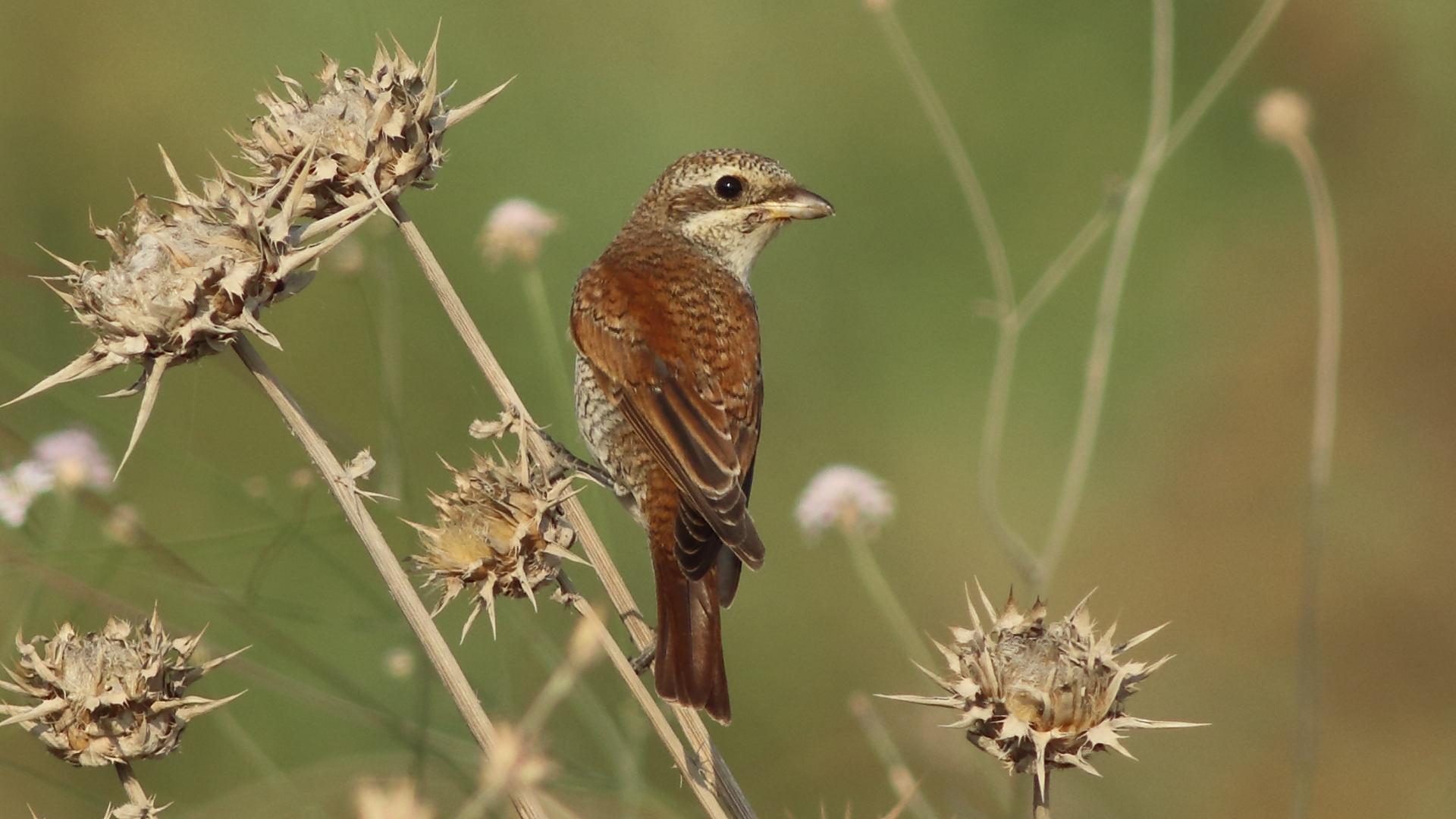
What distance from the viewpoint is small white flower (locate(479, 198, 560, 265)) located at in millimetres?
4762

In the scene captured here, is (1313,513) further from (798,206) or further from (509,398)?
(509,398)

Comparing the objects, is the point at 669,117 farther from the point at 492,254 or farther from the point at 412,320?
the point at 492,254

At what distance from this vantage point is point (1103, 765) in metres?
6.32

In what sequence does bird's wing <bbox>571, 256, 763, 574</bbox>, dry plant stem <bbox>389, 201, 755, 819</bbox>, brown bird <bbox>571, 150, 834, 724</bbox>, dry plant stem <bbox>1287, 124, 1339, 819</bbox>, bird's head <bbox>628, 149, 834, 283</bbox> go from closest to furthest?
dry plant stem <bbox>389, 201, 755, 819</bbox> < brown bird <bbox>571, 150, 834, 724</bbox> < bird's wing <bbox>571, 256, 763, 574</bbox> < dry plant stem <bbox>1287, 124, 1339, 819</bbox> < bird's head <bbox>628, 149, 834, 283</bbox>

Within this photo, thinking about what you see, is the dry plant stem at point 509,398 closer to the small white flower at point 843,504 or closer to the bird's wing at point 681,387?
the bird's wing at point 681,387

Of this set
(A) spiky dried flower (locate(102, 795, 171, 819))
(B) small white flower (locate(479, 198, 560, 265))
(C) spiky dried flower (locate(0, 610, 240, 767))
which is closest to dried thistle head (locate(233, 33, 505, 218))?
(C) spiky dried flower (locate(0, 610, 240, 767))

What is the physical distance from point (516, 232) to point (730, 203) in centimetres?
72

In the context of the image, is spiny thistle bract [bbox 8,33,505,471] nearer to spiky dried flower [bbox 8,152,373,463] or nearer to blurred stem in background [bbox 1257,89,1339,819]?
spiky dried flower [bbox 8,152,373,463]

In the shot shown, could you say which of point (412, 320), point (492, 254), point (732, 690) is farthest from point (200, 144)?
point (732, 690)

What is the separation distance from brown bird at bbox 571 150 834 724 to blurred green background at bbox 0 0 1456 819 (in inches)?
30.4

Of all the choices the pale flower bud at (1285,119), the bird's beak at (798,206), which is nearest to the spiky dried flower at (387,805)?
the bird's beak at (798,206)

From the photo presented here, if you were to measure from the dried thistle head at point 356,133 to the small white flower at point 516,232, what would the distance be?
164cm

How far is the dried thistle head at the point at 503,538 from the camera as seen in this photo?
2787 millimetres

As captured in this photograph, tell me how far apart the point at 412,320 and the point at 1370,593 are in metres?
4.97
